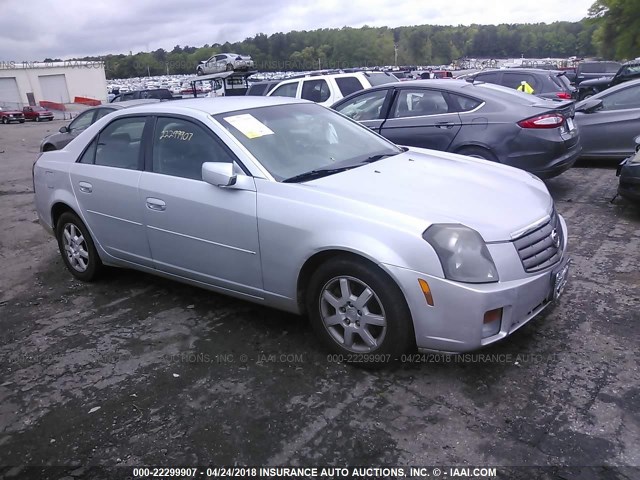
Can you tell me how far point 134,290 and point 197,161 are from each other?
1.53m

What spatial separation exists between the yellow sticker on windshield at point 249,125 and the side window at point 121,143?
88 cm

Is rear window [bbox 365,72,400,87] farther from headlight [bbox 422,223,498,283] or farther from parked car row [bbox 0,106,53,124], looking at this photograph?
parked car row [bbox 0,106,53,124]

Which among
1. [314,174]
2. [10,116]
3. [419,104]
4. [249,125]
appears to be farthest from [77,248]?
[10,116]

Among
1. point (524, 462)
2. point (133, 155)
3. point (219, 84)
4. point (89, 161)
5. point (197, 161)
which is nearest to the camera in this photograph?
point (524, 462)

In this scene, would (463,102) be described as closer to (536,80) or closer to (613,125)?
(613,125)

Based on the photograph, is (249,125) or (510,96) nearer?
(249,125)

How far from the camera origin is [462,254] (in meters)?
2.82

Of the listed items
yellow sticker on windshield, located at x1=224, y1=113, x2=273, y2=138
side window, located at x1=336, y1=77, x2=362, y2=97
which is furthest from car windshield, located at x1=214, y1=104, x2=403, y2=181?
side window, located at x1=336, y1=77, x2=362, y2=97

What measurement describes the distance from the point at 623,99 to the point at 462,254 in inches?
272

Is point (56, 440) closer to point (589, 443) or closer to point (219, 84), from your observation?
point (589, 443)

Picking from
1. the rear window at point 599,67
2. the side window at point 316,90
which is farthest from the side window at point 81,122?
the rear window at point 599,67

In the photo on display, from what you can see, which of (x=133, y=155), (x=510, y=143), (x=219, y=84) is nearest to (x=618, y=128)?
(x=510, y=143)

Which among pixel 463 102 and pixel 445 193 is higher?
pixel 463 102

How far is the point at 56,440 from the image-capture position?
2.74 metres
